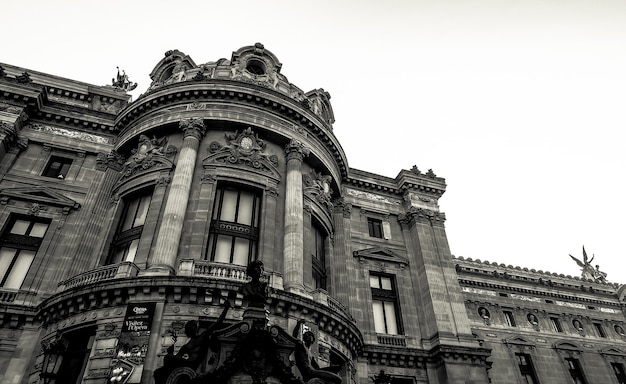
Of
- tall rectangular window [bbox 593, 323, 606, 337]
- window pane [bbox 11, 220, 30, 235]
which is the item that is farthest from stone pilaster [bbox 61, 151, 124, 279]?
tall rectangular window [bbox 593, 323, 606, 337]

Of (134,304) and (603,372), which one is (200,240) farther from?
(603,372)

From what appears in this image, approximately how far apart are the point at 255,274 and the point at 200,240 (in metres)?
7.45

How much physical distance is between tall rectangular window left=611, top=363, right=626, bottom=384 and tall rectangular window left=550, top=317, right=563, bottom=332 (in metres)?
5.48

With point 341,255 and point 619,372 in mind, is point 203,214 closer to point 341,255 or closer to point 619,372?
point 341,255

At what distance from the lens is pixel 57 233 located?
75.7 feet

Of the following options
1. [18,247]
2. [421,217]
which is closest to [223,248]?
[18,247]

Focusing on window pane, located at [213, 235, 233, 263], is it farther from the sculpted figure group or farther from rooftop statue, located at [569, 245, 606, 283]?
rooftop statue, located at [569, 245, 606, 283]

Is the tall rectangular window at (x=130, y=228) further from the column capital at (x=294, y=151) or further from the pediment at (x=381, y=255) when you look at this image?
the pediment at (x=381, y=255)

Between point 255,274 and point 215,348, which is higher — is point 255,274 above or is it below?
above

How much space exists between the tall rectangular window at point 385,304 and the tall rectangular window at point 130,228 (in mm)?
14574

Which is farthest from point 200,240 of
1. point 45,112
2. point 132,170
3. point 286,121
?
point 45,112

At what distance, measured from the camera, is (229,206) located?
23.0m

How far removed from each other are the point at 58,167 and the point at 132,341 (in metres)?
14.8

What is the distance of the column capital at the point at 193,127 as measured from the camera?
24.2 meters
